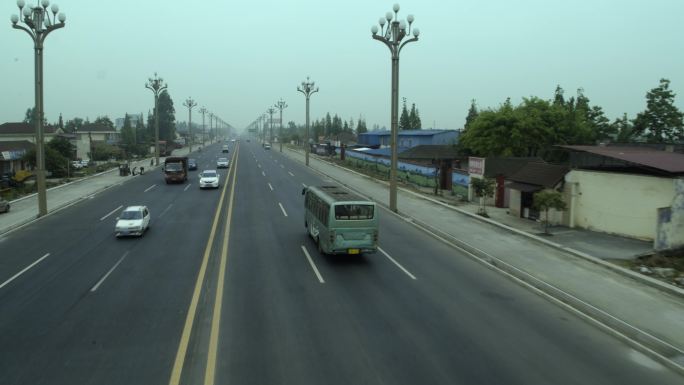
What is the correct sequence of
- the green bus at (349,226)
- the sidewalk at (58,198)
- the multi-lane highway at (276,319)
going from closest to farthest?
the multi-lane highway at (276,319) < the green bus at (349,226) < the sidewalk at (58,198)

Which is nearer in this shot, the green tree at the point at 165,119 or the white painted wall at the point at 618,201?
the white painted wall at the point at 618,201

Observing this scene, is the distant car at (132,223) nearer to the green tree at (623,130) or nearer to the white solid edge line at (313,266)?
the white solid edge line at (313,266)

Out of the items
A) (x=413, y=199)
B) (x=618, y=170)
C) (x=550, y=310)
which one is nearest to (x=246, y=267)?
(x=550, y=310)

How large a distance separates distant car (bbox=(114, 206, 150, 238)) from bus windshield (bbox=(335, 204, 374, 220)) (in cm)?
1084

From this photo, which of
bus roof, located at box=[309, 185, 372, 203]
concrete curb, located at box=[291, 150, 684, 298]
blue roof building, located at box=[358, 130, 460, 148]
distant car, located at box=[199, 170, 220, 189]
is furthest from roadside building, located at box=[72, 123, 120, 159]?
concrete curb, located at box=[291, 150, 684, 298]

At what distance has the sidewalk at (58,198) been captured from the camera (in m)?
28.9

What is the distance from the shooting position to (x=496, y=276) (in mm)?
17891

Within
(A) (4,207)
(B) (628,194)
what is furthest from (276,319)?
(A) (4,207)

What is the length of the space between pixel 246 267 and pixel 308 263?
232 cm

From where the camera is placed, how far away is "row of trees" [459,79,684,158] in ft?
162

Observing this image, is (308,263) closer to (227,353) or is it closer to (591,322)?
(227,353)

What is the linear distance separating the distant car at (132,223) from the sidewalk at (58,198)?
695 centimetres

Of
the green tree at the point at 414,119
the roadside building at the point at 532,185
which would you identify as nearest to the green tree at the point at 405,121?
the green tree at the point at 414,119

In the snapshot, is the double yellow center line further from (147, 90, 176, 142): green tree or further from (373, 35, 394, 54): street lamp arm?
(147, 90, 176, 142): green tree
